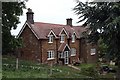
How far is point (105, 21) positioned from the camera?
2122cm

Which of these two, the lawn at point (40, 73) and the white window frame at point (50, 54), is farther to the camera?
the white window frame at point (50, 54)

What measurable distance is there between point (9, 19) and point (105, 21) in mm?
13686

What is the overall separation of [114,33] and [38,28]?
81.9ft

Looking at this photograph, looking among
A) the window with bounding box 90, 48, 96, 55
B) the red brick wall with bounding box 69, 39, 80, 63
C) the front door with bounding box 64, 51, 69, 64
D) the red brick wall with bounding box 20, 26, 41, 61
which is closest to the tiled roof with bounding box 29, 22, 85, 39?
the red brick wall with bounding box 20, 26, 41, 61

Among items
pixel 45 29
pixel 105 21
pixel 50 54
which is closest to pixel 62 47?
pixel 50 54

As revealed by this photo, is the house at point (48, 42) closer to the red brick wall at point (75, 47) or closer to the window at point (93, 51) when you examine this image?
the red brick wall at point (75, 47)

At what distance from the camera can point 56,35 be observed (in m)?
45.9

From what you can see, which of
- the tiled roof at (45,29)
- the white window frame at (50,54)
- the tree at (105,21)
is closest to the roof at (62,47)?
the white window frame at (50,54)

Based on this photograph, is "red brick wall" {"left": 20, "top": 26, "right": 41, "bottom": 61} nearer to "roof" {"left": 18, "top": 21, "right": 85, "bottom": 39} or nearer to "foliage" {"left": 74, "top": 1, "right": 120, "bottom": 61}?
"roof" {"left": 18, "top": 21, "right": 85, "bottom": 39}

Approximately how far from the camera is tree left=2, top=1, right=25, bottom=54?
100 feet

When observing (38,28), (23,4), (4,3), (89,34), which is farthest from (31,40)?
(89,34)

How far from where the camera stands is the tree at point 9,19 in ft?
100

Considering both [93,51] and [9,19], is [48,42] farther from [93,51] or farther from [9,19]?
[9,19]

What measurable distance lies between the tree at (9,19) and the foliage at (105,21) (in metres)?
10.3
